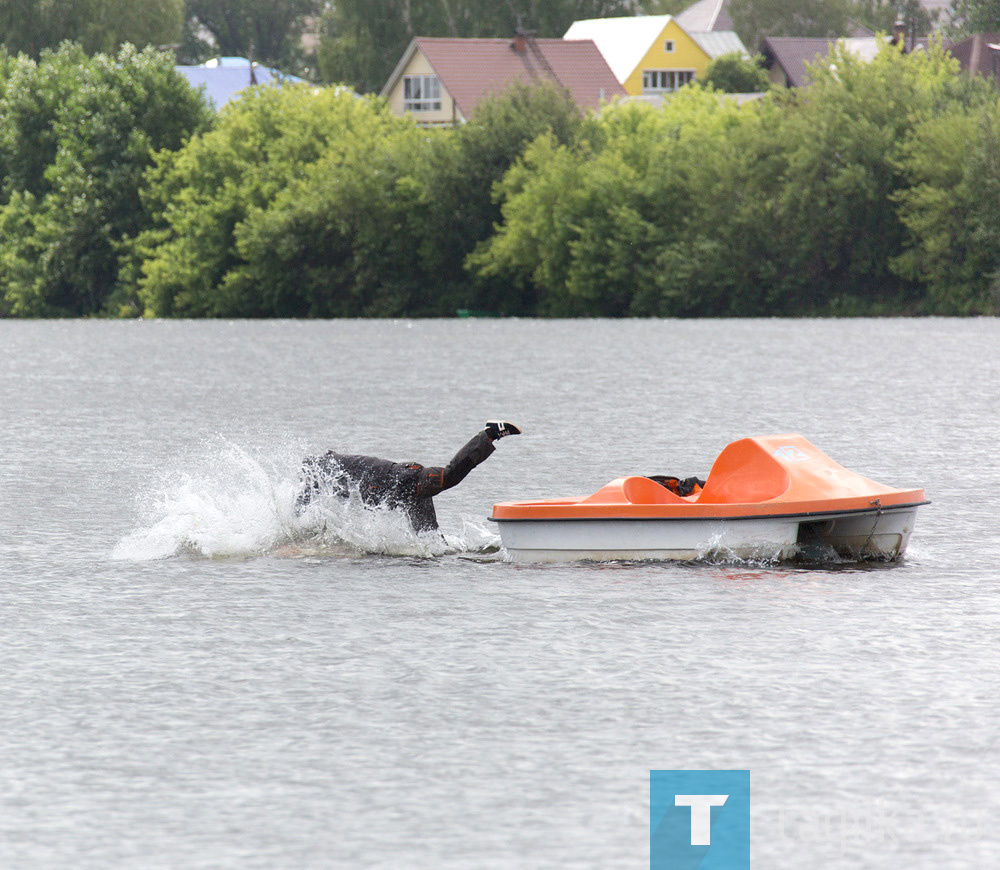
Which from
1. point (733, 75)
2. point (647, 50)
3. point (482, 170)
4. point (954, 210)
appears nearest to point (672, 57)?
point (647, 50)

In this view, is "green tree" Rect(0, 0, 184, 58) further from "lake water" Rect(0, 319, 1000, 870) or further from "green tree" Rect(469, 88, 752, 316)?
"lake water" Rect(0, 319, 1000, 870)

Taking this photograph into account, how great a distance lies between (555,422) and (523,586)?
1538cm

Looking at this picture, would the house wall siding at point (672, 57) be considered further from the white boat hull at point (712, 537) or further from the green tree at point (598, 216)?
the white boat hull at point (712, 537)

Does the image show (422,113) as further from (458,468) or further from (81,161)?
(458,468)

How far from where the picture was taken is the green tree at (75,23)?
95.4 meters

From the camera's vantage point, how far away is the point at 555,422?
97.3 ft

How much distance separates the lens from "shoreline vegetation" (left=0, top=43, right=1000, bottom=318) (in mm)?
73875

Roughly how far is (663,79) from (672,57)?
2605 mm

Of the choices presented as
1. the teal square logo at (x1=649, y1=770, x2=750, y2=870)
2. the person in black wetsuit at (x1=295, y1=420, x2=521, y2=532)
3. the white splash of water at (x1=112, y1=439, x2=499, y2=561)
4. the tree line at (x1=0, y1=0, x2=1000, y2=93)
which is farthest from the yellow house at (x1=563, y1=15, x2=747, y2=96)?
the teal square logo at (x1=649, y1=770, x2=750, y2=870)

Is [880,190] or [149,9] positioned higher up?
[149,9]

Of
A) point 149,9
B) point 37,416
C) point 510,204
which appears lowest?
point 37,416

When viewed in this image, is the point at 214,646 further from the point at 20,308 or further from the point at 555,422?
the point at 20,308

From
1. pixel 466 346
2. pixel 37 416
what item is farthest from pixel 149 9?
pixel 37 416

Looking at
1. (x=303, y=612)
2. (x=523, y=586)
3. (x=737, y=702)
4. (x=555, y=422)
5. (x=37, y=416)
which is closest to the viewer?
(x=737, y=702)
